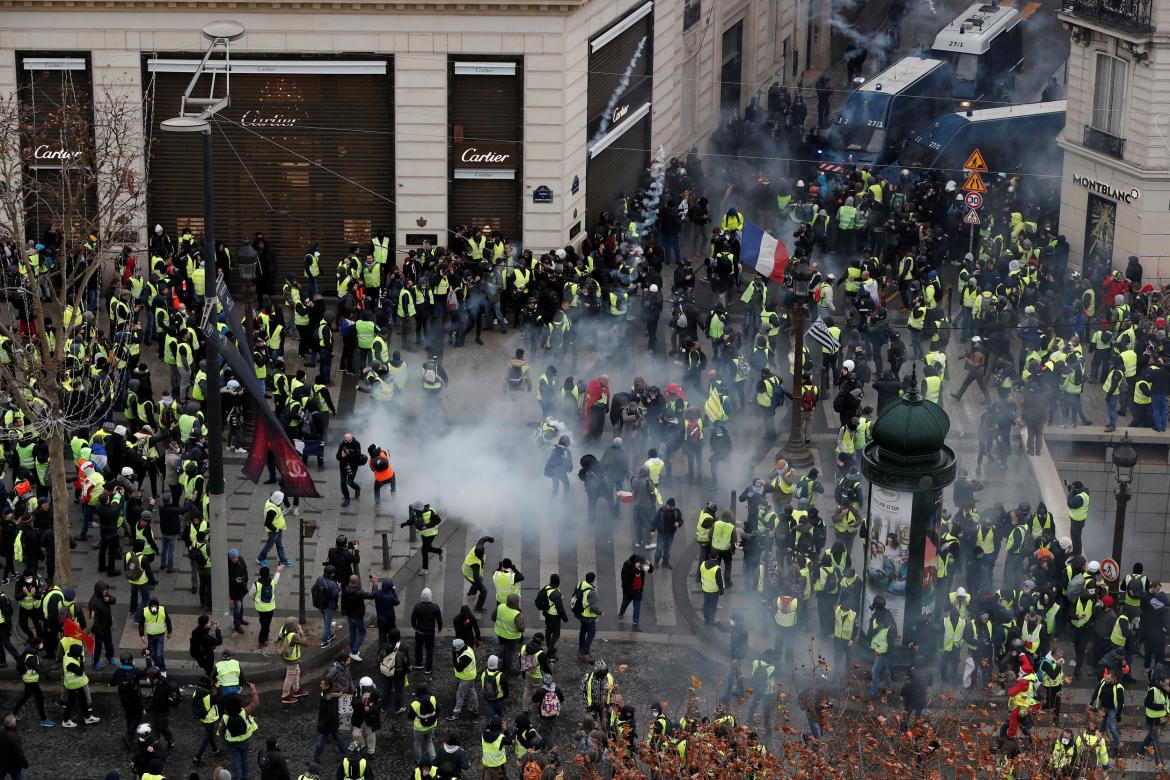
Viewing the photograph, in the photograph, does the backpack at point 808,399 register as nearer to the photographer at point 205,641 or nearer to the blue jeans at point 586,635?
the blue jeans at point 586,635

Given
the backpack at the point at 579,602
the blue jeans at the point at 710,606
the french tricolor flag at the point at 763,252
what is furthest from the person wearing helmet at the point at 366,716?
the french tricolor flag at the point at 763,252

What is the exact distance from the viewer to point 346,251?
48.1 m

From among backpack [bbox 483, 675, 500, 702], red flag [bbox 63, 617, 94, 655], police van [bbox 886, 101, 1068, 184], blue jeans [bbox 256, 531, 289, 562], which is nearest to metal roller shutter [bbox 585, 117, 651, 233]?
police van [bbox 886, 101, 1068, 184]

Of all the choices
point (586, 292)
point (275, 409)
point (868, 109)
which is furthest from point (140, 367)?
point (868, 109)

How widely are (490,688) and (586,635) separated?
2.72 m

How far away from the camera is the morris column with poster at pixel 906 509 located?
31297 millimetres

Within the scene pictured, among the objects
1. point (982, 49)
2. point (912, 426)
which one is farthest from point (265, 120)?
point (982, 49)

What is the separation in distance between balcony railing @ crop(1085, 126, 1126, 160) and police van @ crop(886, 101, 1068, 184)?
207 inches

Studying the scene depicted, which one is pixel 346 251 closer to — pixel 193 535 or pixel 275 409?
pixel 275 409

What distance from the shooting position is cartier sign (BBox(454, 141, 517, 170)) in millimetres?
47594

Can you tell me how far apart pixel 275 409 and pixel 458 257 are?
753 centimetres

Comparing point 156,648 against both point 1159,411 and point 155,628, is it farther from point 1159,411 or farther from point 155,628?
point 1159,411

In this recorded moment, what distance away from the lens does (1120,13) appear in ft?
159

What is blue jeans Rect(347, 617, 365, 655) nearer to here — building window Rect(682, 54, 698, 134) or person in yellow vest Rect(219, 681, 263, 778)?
person in yellow vest Rect(219, 681, 263, 778)
